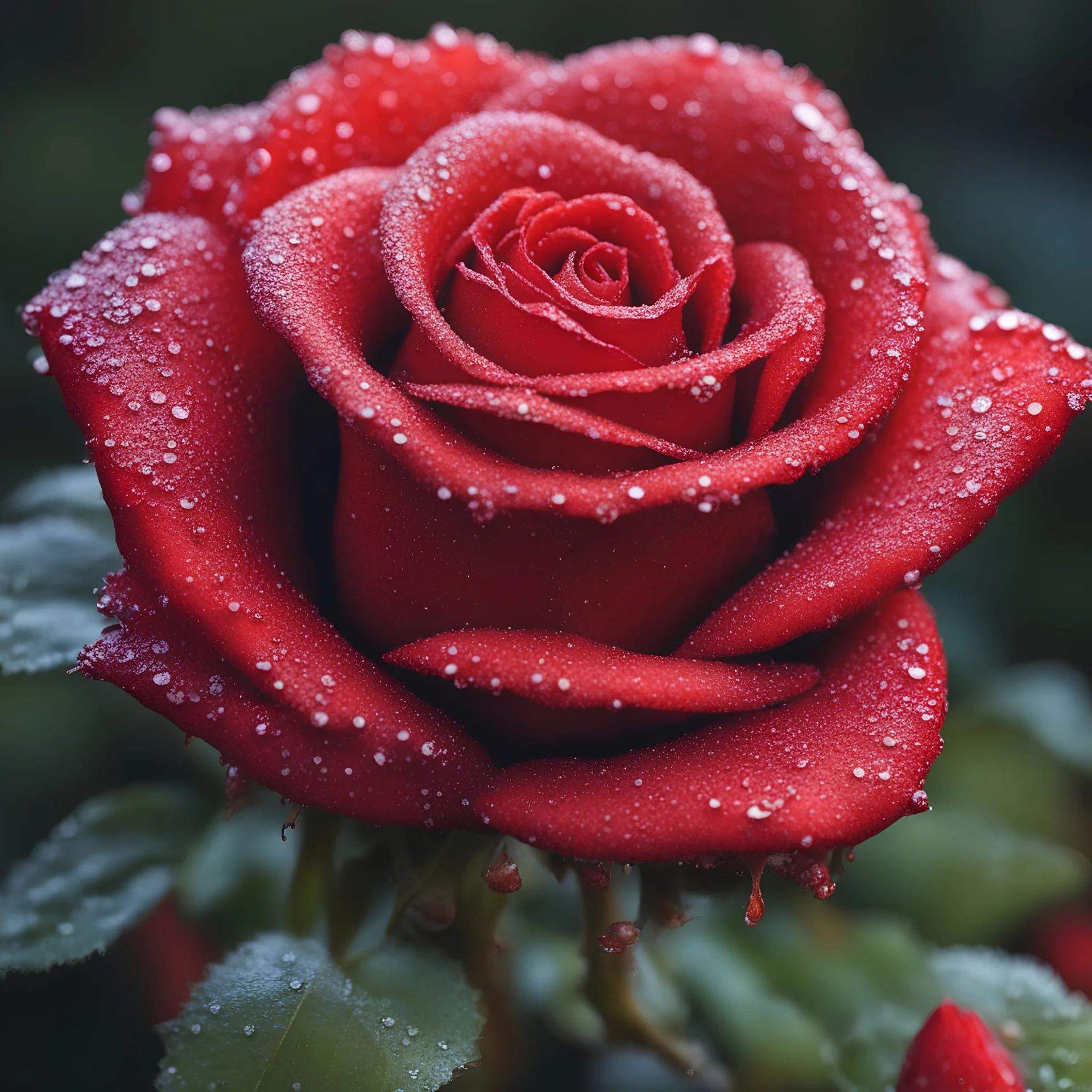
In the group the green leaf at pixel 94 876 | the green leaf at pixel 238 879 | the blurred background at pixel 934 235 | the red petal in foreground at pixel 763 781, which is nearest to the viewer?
the red petal in foreground at pixel 763 781

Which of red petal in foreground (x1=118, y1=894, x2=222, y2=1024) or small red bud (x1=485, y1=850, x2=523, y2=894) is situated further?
red petal in foreground (x1=118, y1=894, x2=222, y2=1024)

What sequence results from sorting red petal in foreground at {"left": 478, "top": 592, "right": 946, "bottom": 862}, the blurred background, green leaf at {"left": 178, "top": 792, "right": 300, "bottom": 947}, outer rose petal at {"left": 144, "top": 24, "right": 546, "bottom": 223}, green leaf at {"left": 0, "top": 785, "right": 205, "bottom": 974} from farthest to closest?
the blurred background
green leaf at {"left": 178, "top": 792, "right": 300, "bottom": 947}
green leaf at {"left": 0, "top": 785, "right": 205, "bottom": 974}
outer rose petal at {"left": 144, "top": 24, "right": 546, "bottom": 223}
red petal in foreground at {"left": 478, "top": 592, "right": 946, "bottom": 862}

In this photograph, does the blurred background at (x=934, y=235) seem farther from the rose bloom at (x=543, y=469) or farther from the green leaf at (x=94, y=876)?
the rose bloom at (x=543, y=469)

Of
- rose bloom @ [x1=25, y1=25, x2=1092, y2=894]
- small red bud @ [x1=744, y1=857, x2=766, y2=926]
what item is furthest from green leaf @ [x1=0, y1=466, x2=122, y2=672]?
small red bud @ [x1=744, y1=857, x2=766, y2=926]

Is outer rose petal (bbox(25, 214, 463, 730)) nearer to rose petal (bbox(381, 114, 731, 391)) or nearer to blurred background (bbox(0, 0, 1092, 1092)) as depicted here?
rose petal (bbox(381, 114, 731, 391))

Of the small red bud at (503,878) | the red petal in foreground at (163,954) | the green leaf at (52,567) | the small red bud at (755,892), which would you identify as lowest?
the red petal in foreground at (163,954)

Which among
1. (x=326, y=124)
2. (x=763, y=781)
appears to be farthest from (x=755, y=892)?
(x=326, y=124)

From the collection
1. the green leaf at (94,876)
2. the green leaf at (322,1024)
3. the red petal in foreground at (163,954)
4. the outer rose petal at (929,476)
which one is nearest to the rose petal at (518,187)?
the outer rose petal at (929,476)
